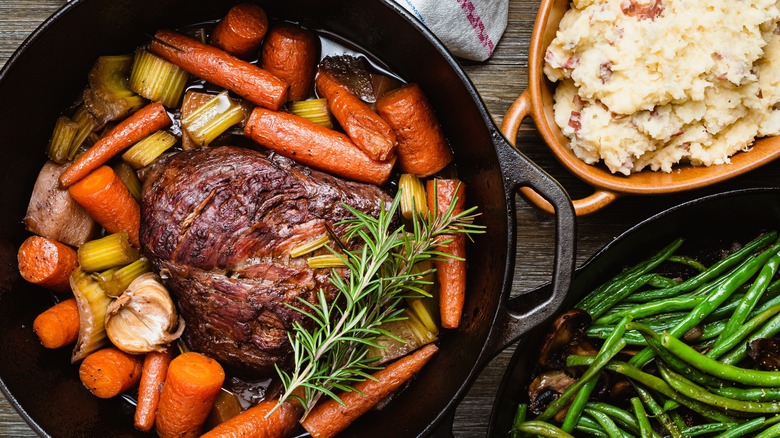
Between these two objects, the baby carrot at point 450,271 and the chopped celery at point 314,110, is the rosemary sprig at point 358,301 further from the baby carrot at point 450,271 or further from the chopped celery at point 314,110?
the chopped celery at point 314,110

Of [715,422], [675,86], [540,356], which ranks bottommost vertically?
[715,422]

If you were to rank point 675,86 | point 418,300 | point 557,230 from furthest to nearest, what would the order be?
point 418,300
point 675,86
point 557,230

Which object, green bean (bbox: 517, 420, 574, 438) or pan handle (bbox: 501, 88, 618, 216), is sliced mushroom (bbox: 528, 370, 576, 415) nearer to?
green bean (bbox: 517, 420, 574, 438)

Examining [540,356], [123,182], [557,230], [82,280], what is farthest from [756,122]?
[82,280]

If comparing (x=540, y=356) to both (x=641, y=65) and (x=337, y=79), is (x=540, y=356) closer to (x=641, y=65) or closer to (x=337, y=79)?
(x=641, y=65)

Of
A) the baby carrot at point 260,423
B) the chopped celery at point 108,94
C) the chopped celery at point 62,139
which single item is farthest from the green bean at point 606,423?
the chopped celery at point 62,139

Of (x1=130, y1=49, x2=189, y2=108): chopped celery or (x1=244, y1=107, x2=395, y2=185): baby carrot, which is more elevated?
(x1=130, y1=49, x2=189, y2=108): chopped celery

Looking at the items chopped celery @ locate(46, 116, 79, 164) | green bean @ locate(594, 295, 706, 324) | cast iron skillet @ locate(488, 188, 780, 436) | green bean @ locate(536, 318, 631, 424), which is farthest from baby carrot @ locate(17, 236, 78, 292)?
green bean @ locate(594, 295, 706, 324)
